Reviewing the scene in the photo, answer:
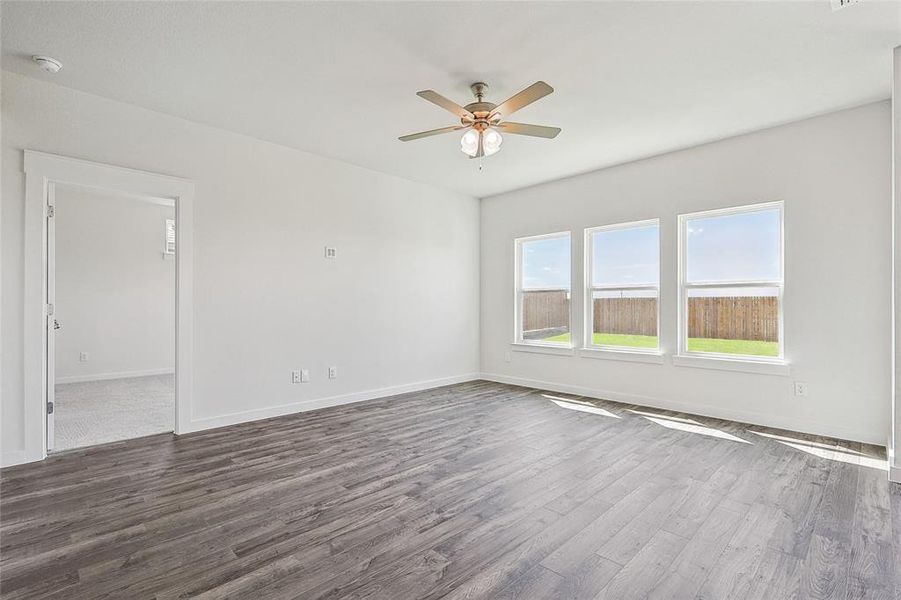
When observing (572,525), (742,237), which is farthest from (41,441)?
A: (742,237)

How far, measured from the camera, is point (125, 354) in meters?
6.96

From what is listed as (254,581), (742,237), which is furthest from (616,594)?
(742,237)

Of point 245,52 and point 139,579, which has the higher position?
point 245,52

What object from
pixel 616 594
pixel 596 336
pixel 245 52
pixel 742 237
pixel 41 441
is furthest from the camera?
pixel 596 336

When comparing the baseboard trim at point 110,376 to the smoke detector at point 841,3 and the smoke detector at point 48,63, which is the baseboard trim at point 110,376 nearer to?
the smoke detector at point 48,63

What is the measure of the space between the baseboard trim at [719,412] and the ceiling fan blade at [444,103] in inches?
146

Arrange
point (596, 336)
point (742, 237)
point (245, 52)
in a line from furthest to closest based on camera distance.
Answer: point (596, 336) < point (742, 237) < point (245, 52)

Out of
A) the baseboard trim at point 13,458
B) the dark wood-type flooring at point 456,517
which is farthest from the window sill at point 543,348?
the baseboard trim at point 13,458

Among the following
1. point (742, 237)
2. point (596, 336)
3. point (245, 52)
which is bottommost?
point (596, 336)

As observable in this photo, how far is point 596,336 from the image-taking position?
5.50 m

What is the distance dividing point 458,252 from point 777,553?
506cm

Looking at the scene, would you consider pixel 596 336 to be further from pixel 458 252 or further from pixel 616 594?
pixel 616 594

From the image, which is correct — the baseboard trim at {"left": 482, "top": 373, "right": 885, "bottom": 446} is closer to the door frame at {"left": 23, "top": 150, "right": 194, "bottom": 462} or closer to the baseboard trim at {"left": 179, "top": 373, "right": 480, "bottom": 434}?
the baseboard trim at {"left": 179, "top": 373, "right": 480, "bottom": 434}

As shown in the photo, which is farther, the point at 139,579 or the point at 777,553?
the point at 777,553
